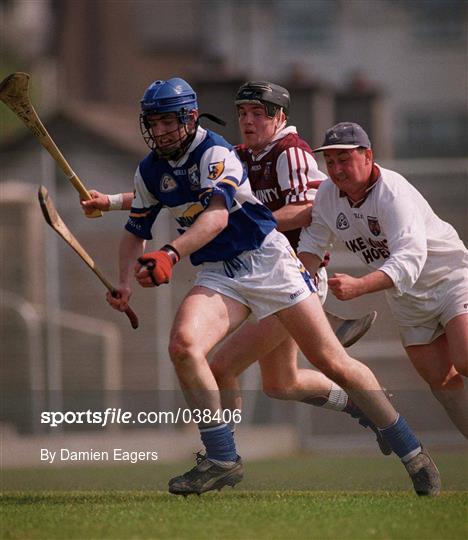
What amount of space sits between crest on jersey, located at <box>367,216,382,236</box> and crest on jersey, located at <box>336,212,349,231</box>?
0.53ft

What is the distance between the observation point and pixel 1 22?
50.6 meters

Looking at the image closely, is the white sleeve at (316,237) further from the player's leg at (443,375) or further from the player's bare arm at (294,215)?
the player's leg at (443,375)

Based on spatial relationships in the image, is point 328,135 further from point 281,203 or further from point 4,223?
point 4,223

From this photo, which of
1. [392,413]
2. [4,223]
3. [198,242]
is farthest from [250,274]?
[4,223]

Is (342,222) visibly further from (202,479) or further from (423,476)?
(202,479)

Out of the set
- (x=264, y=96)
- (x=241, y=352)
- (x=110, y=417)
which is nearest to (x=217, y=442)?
(x=241, y=352)

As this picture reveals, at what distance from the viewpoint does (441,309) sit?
7535 mm

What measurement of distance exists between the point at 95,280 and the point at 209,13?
27.2 m

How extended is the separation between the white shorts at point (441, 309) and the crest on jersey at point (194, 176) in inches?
54.6

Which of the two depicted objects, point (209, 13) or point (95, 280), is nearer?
point (95, 280)

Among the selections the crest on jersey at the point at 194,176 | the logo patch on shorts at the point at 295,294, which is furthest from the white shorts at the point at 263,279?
the crest on jersey at the point at 194,176

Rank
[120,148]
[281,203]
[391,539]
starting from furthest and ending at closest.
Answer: [120,148]
[281,203]
[391,539]

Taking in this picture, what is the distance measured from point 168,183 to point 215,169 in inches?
11.9

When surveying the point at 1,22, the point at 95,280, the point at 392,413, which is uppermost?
the point at 392,413
